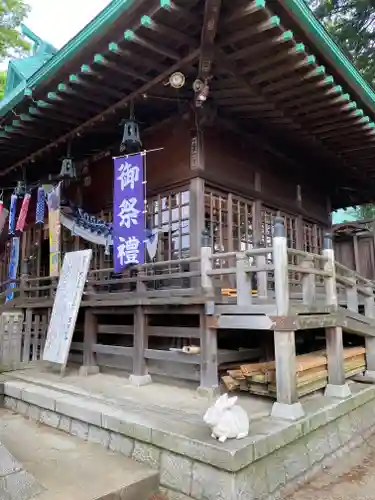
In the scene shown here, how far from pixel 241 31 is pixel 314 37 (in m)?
1.01

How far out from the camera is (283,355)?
4.89 meters

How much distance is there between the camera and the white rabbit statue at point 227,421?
3.86m

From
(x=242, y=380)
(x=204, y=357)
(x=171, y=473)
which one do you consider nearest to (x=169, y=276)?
(x=204, y=357)

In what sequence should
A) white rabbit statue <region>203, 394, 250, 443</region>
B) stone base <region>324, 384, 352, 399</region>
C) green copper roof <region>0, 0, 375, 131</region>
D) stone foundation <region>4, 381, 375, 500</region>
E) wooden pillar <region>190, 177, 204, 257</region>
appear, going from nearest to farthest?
stone foundation <region>4, 381, 375, 500</region>, white rabbit statue <region>203, 394, 250, 443</region>, green copper roof <region>0, 0, 375, 131</region>, stone base <region>324, 384, 352, 399</region>, wooden pillar <region>190, 177, 204, 257</region>

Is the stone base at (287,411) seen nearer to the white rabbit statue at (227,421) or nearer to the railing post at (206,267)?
the white rabbit statue at (227,421)

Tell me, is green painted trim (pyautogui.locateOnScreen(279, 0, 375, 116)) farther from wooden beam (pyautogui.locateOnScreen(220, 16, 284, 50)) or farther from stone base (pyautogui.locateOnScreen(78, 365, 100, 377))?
stone base (pyautogui.locateOnScreen(78, 365, 100, 377))

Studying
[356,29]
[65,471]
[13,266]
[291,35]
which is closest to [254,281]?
[291,35]

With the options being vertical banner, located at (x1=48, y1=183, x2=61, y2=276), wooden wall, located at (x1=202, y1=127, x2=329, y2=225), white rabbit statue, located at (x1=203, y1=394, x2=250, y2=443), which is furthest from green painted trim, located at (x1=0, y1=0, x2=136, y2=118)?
white rabbit statue, located at (x1=203, y1=394, x2=250, y2=443)

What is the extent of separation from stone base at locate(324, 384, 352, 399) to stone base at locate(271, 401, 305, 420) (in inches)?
48.3

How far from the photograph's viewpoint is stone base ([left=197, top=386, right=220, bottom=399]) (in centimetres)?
570

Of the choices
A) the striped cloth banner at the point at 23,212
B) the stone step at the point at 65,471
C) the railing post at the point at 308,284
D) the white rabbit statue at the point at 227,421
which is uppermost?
the striped cloth banner at the point at 23,212

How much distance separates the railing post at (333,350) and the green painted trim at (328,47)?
2457mm

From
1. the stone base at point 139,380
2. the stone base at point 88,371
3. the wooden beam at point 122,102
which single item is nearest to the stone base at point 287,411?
the stone base at point 139,380

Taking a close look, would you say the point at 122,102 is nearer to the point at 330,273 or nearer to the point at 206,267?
the point at 206,267
